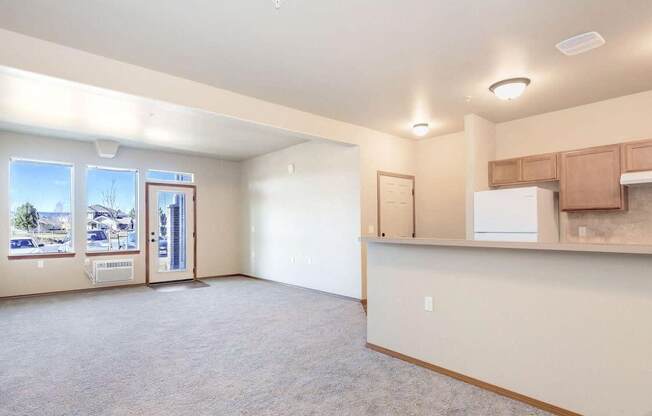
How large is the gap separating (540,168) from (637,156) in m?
0.97

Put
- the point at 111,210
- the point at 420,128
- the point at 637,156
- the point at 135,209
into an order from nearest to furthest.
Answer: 1. the point at 637,156
2. the point at 420,128
3. the point at 111,210
4. the point at 135,209

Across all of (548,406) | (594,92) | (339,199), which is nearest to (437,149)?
(339,199)

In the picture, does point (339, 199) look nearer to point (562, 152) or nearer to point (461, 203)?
point (461, 203)

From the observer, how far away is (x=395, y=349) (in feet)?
10.8

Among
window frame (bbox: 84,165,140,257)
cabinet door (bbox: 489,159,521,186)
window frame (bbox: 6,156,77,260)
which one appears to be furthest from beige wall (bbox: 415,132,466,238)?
window frame (bbox: 6,156,77,260)

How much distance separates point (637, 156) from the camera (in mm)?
3840

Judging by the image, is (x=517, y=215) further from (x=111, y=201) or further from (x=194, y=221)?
(x=111, y=201)

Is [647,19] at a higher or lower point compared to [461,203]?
higher

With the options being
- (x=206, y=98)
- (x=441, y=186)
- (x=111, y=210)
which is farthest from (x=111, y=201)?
(x=441, y=186)

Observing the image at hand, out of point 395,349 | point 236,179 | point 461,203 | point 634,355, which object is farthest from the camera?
point 236,179

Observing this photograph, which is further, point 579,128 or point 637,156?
point 579,128

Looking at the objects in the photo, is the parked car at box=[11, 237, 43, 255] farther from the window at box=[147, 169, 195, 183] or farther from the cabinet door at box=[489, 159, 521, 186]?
the cabinet door at box=[489, 159, 521, 186]

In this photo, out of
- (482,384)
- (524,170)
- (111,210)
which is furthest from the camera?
(111,210)

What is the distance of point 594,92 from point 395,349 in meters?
3.74
